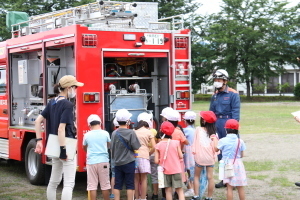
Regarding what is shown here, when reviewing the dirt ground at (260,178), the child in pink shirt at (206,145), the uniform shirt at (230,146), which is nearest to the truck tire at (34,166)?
the dirt ground at (260,178)

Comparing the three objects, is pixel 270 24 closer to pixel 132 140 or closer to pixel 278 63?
pixel 278 63

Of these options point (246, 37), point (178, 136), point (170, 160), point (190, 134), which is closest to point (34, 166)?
point (190, 134)

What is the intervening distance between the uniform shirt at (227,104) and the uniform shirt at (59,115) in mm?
3046

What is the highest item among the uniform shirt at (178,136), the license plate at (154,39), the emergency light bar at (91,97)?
the license plate at (154,39)

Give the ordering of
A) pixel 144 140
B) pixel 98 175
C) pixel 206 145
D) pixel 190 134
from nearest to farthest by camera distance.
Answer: pixel 98 175, pixel 144 140, pixel 206 145, pixel 190 134

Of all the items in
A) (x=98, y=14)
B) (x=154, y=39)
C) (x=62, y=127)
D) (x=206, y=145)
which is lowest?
(x=206, y=145)

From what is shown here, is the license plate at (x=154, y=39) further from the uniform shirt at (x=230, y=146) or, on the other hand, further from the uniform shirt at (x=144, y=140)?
the uniform shirt at (x=230, y=146)

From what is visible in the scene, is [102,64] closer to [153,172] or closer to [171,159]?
[153,172]

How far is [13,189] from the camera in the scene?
9.21m

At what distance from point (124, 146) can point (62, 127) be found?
3.47ft

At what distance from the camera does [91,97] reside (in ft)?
27.4

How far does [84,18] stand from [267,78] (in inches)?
1778

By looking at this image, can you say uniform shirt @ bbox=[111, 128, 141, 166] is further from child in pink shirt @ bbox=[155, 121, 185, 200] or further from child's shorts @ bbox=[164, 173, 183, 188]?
child's shorts @ bbox=[164, 173, 183, 188]

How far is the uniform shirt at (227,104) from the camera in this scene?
28.2 feet
